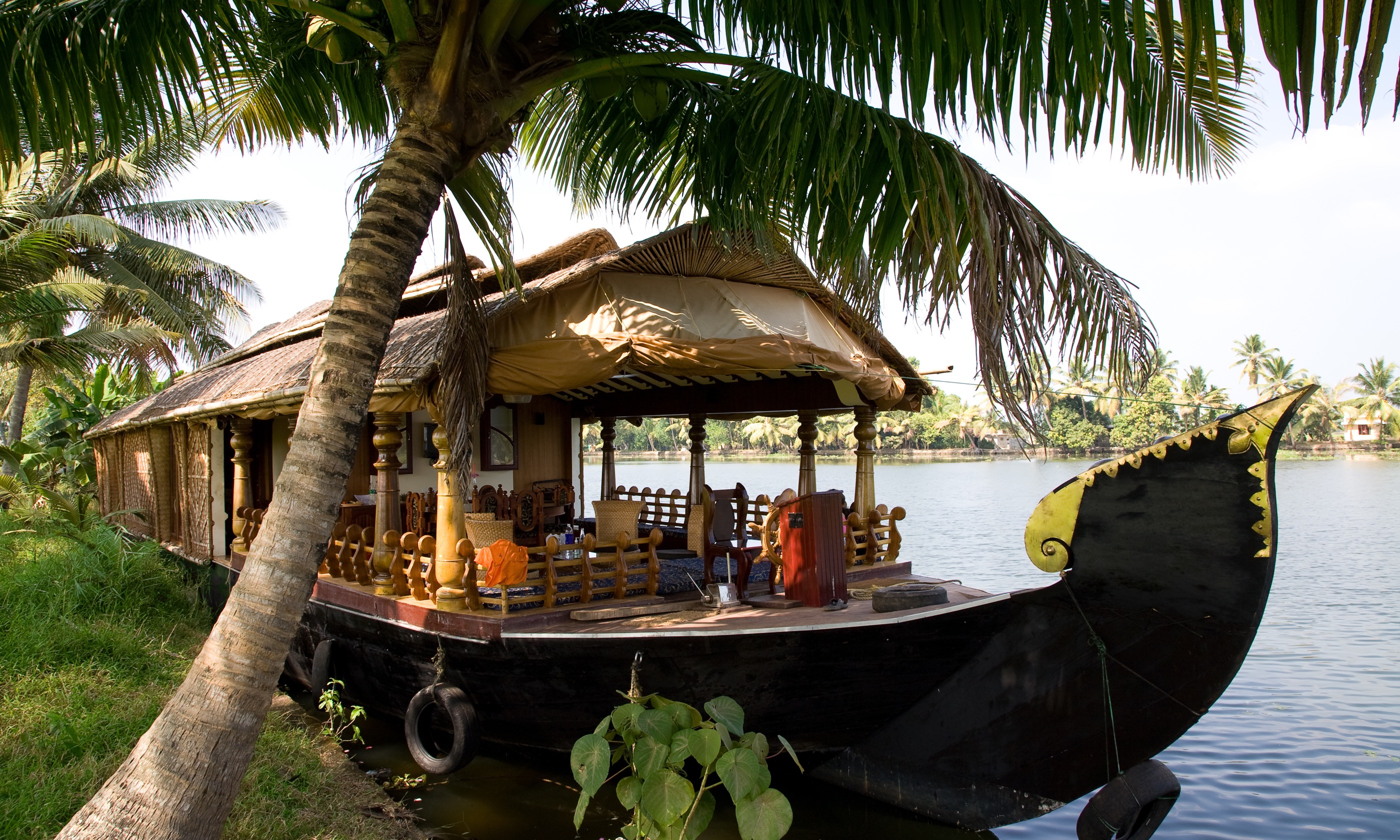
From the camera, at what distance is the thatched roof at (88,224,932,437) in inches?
271

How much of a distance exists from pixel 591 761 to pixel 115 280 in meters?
17.9

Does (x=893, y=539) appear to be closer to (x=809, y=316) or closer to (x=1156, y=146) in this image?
(x=809, y=316)

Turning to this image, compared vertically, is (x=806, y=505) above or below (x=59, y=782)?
above

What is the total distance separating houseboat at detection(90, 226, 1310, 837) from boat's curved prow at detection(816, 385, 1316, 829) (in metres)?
0.01

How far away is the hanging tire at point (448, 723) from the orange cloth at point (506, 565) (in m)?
0.89

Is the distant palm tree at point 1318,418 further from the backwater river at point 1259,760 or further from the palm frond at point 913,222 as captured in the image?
the palm frond at point 913,222

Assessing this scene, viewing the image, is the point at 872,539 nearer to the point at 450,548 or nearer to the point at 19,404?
the point at 450,548

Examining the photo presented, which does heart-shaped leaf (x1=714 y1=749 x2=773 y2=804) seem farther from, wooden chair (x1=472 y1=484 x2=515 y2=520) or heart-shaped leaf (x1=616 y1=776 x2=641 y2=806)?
wooden chair (x1=472 y1=484 x2=515 y2=520)

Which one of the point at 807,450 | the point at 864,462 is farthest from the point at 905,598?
the point at 807,450

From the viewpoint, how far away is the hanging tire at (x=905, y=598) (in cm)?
575

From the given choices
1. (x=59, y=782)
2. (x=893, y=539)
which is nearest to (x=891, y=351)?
(x=893, y=539)

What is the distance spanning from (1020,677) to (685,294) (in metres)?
3.73

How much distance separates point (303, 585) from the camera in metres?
3.96

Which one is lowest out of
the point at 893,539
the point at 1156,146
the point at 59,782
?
the point at 59,782
